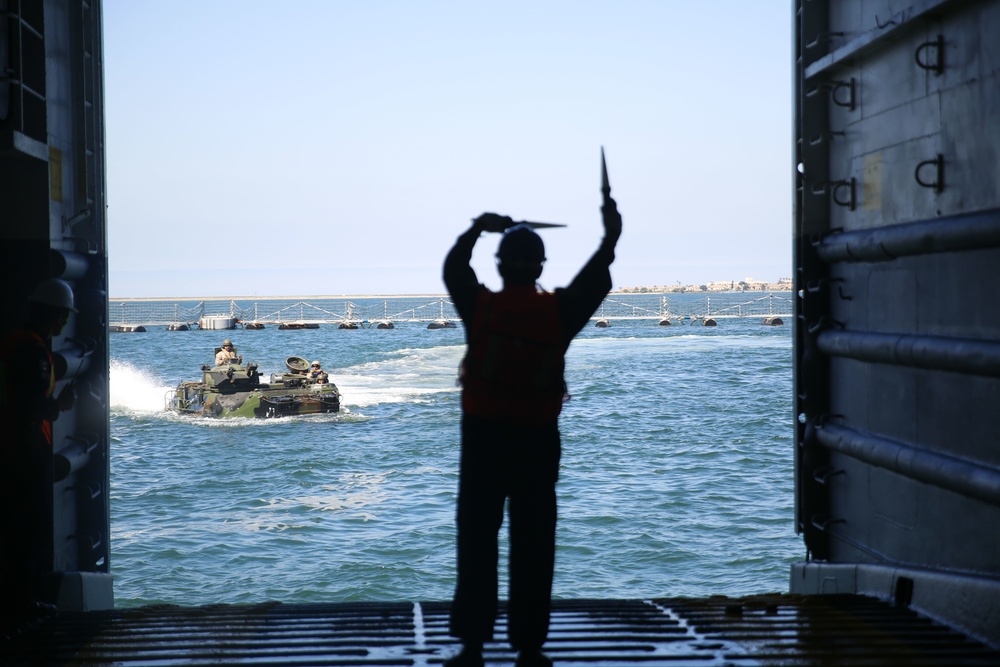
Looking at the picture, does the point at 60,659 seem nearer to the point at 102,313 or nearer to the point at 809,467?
the point at 102,313

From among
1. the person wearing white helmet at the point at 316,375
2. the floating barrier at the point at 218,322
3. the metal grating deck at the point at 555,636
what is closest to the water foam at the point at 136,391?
the person wearing white helmet at the point at 316,375

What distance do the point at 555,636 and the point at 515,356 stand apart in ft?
5.59

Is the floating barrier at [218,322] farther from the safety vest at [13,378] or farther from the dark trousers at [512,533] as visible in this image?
the dark trousers at [512,533]

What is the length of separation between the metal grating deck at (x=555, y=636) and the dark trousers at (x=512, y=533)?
42 centimetres

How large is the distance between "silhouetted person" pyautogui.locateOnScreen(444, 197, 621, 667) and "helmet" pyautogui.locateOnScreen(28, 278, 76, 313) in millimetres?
2238

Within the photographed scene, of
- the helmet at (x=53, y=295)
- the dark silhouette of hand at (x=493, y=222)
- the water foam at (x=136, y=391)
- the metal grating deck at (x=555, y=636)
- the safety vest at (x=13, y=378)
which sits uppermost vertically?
the dark silhouette of hand at (x=493, y=222)

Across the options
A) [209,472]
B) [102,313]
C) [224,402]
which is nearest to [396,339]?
[224,402]

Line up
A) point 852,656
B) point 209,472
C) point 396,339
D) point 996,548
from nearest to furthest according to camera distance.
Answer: point 852,656
point 996,548
point 209,472
point 396,339

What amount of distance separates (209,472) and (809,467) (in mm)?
22092

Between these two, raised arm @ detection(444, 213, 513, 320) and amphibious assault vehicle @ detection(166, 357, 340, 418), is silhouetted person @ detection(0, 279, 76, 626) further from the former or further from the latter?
amphibious assault vehicle @ detection(166, 357, 340, 418)

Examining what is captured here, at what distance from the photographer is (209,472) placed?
26406 millimetres

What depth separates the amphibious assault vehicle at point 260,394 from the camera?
105 feet

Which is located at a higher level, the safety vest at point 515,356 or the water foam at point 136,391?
the safety vest at point 515,356

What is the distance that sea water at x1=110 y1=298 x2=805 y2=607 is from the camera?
1545cm
